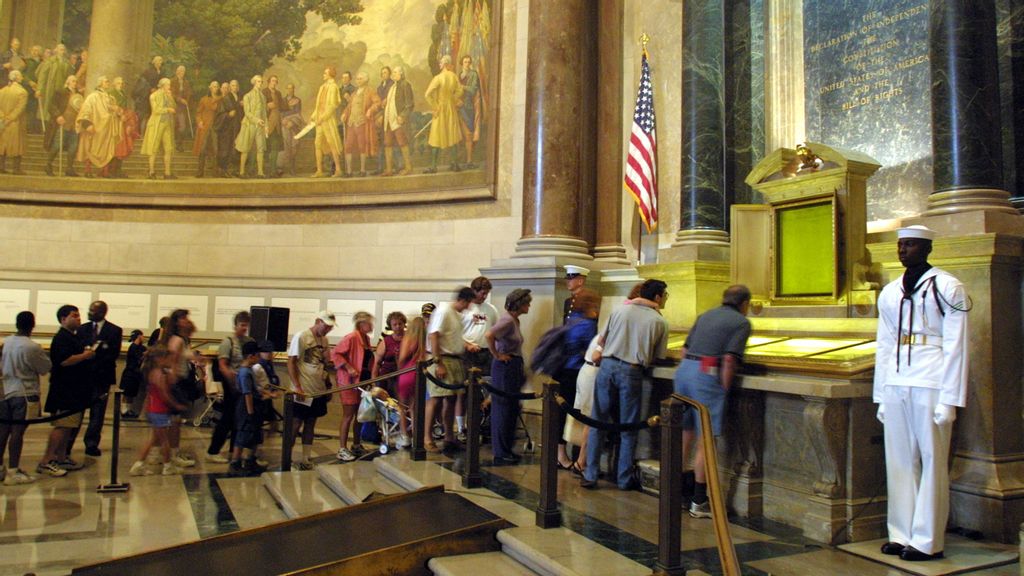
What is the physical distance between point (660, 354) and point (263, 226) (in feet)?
30.4

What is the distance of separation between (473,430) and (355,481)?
145 centimetres

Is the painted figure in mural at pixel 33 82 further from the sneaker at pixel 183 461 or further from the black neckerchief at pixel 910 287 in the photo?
the black neckerchief at pixel 910 287

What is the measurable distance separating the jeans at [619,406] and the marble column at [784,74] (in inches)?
169

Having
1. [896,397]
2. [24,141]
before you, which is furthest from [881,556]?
[24,141]

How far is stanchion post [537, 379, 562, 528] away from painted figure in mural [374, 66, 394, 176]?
8.83 metres

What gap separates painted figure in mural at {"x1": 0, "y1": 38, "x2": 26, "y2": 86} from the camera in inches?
547

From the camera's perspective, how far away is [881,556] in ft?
14.8

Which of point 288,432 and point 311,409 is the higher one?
point 311,409

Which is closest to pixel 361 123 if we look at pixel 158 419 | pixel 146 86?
pixel 146 86

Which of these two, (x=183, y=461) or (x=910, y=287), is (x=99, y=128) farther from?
(x=910, y=287)

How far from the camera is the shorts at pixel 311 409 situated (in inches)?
333

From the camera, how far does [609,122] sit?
10.9 meters

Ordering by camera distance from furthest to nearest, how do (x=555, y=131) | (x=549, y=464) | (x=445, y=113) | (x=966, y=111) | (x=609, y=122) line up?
(x=445, y=113), (x=609, y=122), (x=555, y=131), (x=966, y=111), (x=549, y=464)

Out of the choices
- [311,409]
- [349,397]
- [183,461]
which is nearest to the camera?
[183,461]
